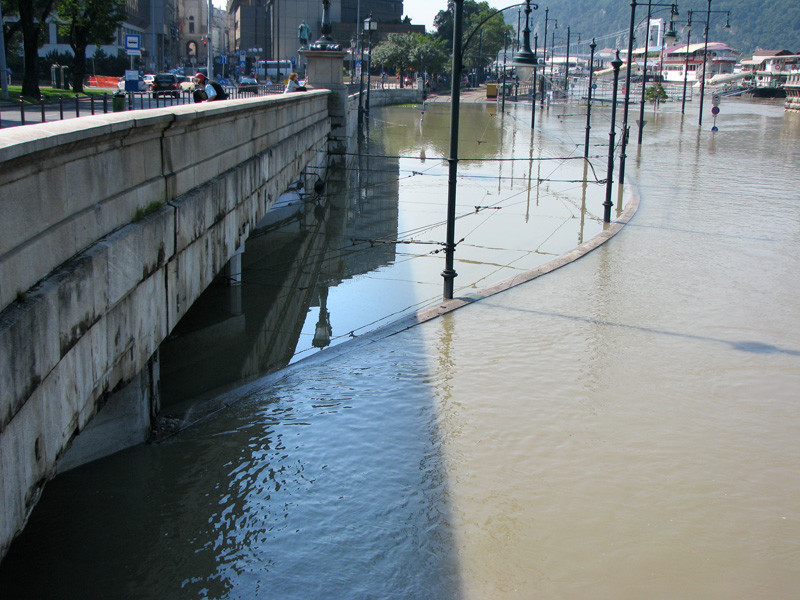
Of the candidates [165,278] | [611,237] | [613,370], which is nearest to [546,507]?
[613,370]

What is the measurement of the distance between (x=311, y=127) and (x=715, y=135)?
30191 mm

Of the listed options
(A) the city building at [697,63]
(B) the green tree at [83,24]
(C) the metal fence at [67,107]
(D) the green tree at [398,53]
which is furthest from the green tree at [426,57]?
(C) the metal fence at [67,107]

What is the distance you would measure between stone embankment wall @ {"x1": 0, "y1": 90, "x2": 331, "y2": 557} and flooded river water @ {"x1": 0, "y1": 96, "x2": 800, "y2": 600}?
44.7 inches

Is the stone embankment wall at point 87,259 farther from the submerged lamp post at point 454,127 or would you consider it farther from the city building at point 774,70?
the city building at point 774,70

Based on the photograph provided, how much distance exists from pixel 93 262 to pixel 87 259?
0.23ft

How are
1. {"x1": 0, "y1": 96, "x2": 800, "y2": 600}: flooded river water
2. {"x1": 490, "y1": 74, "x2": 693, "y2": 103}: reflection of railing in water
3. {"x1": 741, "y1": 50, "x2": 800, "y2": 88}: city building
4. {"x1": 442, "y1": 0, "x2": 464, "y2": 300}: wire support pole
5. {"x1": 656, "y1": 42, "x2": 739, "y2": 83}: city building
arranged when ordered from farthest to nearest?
{"x1": 656, "y1": 42, "x2": 739, "y2": 83}: city building, {"x1": 741, "y1": 50, "x2": 800, "y2": 88}: city building, {"x1": 490, "y1": 74, "x2": 693, "y2": 103}: reflection of railing in water, {"x1": 442, "y1": 0, "x2": 464, "y2": 300}: wire support pole, {"x1": 0, "y1": 96, "x2": 800, "y2": 600}: flooded river water

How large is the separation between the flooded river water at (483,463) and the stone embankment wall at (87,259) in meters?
1.13

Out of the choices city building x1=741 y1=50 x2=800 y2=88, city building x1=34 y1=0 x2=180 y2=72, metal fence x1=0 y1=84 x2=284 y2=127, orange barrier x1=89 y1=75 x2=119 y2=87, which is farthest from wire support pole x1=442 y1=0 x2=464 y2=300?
city building x1=741 y1=50 x2=800 y2=88

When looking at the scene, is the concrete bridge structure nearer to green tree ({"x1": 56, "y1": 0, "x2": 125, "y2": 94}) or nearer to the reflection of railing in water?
green tree ({"x1": 56, "y1": 0, "x2": 125, "y2": 94})

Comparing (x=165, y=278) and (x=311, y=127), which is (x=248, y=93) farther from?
(x=165, y=278)

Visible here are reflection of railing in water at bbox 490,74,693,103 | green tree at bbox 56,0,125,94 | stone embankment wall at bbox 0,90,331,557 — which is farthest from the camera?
reflection of railing in water at bbox 490,74,693,103

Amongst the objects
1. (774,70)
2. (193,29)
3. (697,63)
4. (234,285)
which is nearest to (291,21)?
(193,29)

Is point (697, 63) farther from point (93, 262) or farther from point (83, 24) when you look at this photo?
point (93, 262)

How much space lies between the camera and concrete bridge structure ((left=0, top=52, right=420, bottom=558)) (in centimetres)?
497
